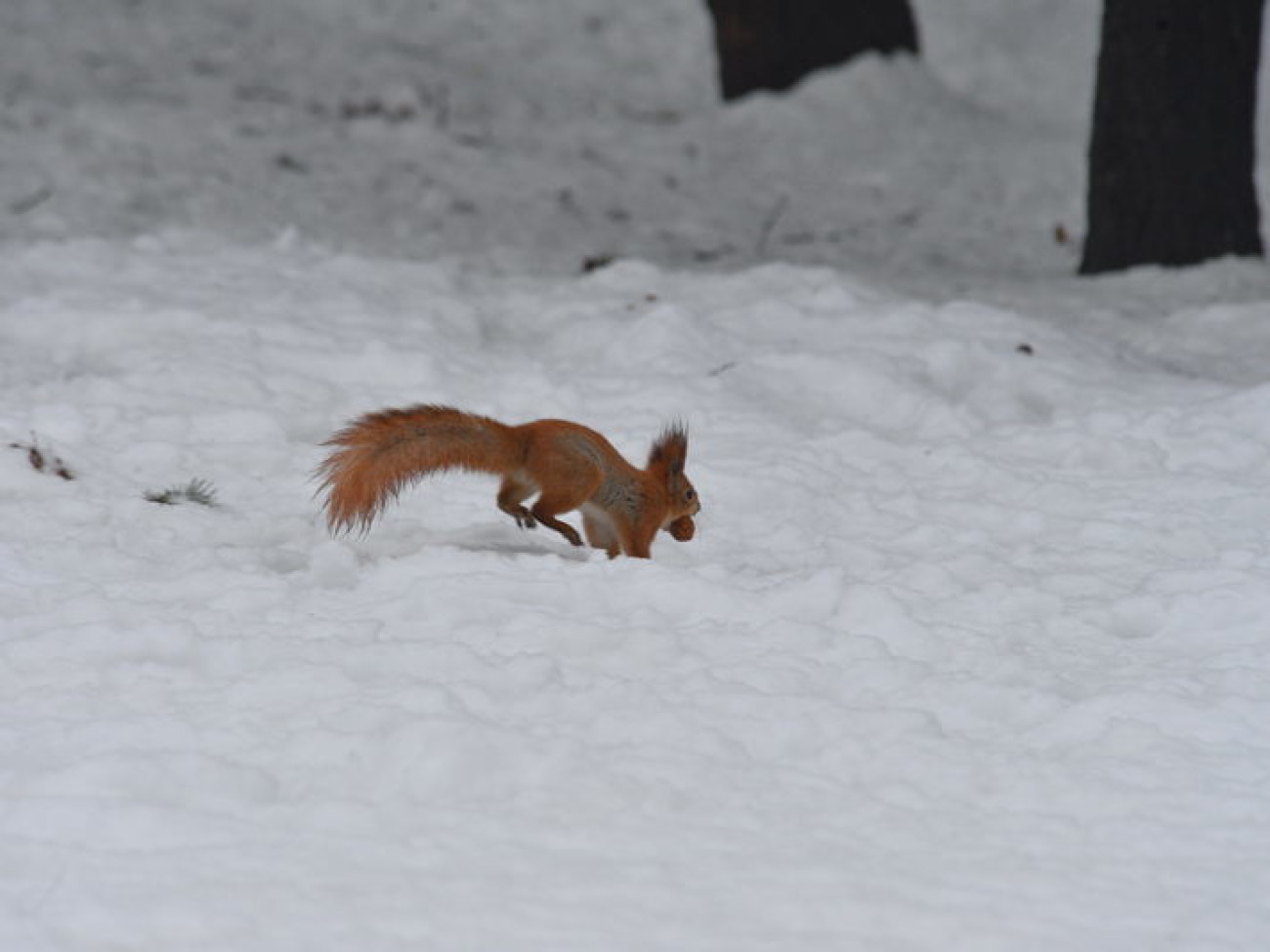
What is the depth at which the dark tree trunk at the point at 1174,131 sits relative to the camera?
328 inches

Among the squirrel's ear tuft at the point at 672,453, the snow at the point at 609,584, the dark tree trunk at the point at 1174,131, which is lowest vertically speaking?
the snow at the point at 609,584

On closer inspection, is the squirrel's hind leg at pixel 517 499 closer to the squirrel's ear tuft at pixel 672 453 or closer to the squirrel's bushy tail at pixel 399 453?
the squirrel's bushy tail at pixel 399 453

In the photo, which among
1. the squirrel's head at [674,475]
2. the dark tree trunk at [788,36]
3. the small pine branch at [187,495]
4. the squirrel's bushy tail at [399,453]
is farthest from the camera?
the dark tree trunk at [788,36]

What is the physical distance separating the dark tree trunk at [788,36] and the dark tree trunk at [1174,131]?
3.41 metres

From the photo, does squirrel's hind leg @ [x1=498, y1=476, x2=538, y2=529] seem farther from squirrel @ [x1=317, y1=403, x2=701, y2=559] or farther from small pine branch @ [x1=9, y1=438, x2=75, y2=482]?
small pine branch @ [x1=9, y1=438, x2=75, y2=482]

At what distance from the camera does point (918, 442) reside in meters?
5.89

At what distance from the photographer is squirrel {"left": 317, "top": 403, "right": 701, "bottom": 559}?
4129 mm

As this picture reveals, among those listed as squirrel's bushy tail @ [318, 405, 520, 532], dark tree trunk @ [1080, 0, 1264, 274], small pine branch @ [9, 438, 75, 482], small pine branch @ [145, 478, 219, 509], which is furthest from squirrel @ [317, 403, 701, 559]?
dark tree trunk @ [1080, 0, 1264, 274]

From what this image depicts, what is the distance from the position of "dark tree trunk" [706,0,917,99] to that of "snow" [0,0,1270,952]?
79.9 inches

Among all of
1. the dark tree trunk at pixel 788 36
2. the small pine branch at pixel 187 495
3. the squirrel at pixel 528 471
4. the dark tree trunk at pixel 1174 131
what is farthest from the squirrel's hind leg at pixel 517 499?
the dark tree trunk at pixel 788 36

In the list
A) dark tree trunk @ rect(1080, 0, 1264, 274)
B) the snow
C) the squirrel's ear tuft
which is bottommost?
the snow

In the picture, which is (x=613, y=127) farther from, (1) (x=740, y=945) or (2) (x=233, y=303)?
(1) (x=740, y=945)

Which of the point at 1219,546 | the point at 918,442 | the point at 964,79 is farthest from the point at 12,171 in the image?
the point at 964,79

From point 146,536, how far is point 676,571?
57.3 inches
